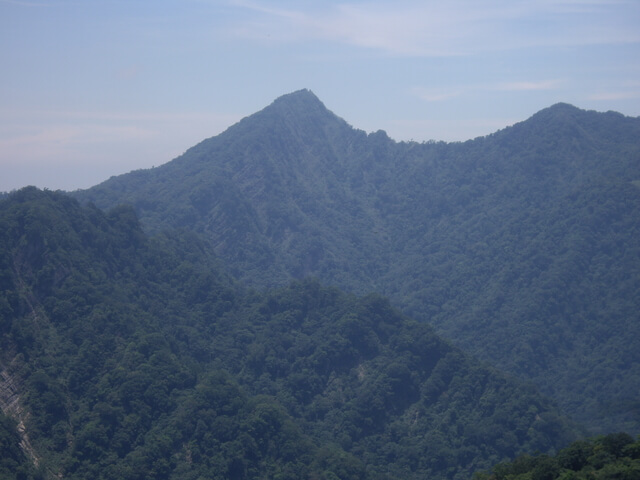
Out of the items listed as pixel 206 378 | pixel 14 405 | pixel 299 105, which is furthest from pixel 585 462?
pixel 299 105

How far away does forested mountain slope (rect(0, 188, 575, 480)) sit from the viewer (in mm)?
51688

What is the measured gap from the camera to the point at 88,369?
55844 millimetres

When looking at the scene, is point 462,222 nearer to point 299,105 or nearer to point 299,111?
point 299,111

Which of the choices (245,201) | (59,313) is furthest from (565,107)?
(59,313)

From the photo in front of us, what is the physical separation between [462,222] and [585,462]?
275 ft

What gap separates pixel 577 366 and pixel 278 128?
73.9 m

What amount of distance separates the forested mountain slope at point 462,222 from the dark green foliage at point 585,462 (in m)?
31.7

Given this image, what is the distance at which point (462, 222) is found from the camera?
117562 mm

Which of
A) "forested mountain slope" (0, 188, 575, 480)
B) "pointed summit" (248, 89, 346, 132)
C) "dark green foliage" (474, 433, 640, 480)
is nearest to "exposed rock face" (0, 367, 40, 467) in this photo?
"forested mountain slope" (0, 188, 575, 480)

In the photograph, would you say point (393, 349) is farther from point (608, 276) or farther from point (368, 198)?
point (368, 198)

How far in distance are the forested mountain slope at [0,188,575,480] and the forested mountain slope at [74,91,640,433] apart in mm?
16583

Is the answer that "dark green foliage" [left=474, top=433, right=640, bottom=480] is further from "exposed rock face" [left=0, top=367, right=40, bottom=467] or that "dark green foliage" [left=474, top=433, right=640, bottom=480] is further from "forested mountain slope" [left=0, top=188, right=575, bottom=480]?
"exposed rock face" [left=0, top=367, right=40, bottom=467]

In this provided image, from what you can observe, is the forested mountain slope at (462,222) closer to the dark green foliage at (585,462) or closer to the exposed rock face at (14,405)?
the dark green foliage at (585,462)

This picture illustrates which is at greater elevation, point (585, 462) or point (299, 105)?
point (299, 105)
